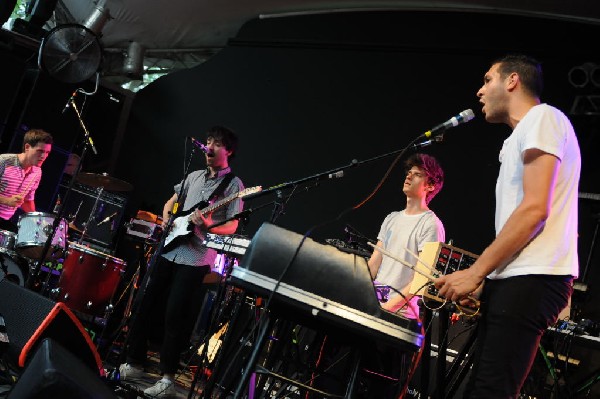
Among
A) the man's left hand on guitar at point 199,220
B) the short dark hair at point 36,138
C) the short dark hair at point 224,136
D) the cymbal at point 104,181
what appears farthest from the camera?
the cymbal at point 104,181

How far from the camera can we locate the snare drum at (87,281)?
6.69 metres

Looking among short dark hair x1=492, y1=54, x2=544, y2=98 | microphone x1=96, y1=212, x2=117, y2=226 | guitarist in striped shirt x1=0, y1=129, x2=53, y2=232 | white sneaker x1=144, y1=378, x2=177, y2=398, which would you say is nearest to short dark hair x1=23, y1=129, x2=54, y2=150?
guitarist in striped shirt x1=0, y1=129, x2=53, y2=232

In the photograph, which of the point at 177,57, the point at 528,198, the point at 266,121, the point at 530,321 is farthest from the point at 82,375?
the point at 177,57

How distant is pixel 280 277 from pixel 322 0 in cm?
693

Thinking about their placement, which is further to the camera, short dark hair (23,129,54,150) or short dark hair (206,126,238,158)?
short dark hair (23,129,54,150)

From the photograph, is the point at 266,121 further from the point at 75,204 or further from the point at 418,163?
the point at 418,163

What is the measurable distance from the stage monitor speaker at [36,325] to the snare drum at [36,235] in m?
3.39

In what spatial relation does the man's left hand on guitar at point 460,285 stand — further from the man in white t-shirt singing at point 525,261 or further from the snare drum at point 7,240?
the snare drum at point 7,240

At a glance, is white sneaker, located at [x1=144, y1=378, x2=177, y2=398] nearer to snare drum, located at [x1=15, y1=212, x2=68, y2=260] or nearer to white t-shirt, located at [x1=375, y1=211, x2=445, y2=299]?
white t-shirt, located at [x1=375, y1=211, x2=445, y2=299]

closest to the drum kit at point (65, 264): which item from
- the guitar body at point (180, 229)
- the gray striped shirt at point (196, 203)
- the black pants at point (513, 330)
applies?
the gray striped shirt at point (196, 203)

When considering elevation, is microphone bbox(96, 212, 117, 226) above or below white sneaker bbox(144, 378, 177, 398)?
above

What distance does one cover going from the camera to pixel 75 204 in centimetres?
860

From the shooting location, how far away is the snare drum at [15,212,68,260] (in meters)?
6.53

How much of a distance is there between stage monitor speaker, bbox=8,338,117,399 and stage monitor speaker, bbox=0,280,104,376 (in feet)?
4.32
